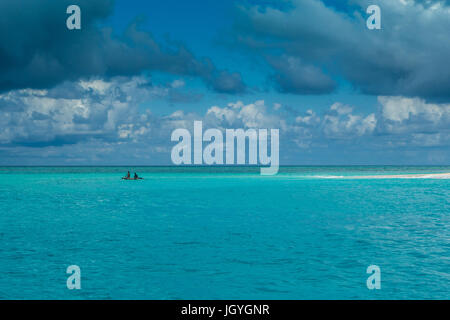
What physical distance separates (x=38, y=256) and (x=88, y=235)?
256 inches

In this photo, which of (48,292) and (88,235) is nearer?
(48,292)

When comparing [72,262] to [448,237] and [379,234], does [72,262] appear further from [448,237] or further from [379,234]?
[448,237]

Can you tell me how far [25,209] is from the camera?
4331 centimetres

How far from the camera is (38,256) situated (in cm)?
2123

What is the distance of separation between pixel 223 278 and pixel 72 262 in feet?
26.7

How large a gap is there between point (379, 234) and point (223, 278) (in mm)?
14265

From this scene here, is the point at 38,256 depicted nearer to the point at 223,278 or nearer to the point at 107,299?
the point at 107,299

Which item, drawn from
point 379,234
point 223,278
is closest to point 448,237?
point 379,234
